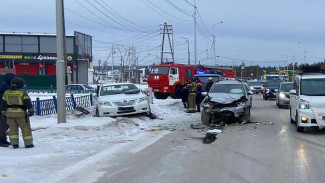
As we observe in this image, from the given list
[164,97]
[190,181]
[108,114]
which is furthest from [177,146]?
[164,97]

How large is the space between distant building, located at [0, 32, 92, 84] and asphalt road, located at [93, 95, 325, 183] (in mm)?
45040

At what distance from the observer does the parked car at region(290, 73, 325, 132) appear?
1118 centimetres

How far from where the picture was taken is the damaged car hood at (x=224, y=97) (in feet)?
46.4

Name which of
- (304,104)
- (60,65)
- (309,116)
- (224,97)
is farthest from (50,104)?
(309,116)

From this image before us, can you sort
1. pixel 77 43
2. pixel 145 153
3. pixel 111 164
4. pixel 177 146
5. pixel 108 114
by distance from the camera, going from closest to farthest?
pixel 111 164
pixel 145 153
pixel 177 146
pixel 108 114
pixel 77 43

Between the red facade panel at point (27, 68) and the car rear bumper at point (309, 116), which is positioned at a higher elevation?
the red facade panel at point (27, 68)

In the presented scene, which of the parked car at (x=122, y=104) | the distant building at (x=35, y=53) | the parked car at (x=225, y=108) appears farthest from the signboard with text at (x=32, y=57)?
the parked car at (x=225, y=108)

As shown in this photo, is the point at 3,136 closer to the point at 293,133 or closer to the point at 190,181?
the point at 190,181

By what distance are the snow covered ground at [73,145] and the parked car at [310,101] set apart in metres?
4.29

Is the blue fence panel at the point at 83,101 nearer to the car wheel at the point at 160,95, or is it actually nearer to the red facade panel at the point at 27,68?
the car wheel at the point at 160,95

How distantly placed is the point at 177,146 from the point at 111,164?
8.41 feet

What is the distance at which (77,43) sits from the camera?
5522cm

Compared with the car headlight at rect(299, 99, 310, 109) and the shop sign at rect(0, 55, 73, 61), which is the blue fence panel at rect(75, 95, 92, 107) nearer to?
the car headlight at rect(299, 99, 310, 109)

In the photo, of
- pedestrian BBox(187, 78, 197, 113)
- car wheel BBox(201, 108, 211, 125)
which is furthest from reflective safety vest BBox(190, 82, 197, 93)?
car wheel BBox(201, 108, 211, 125)
